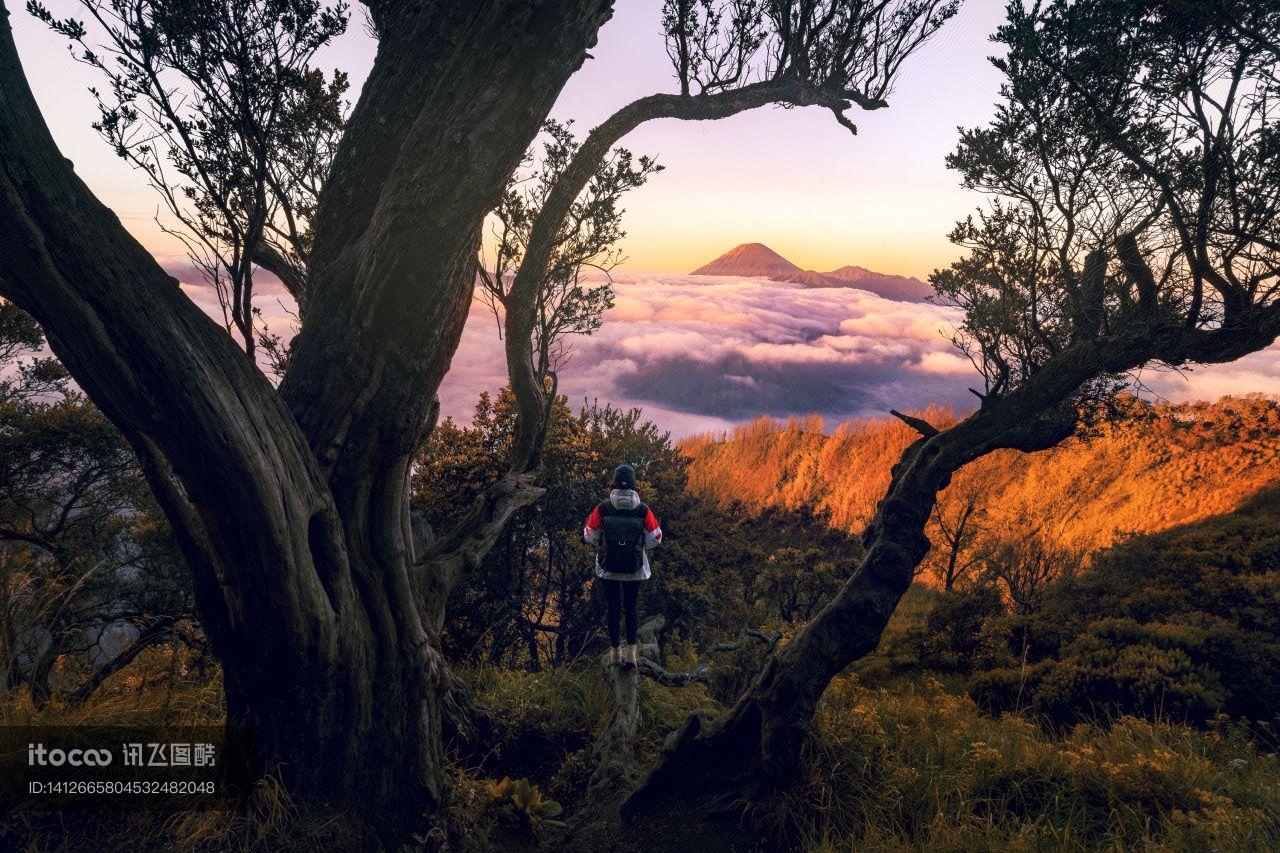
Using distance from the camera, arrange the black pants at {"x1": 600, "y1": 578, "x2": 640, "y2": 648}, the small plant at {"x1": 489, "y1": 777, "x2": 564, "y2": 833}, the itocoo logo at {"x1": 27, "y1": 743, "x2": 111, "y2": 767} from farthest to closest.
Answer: the black pants at {"x1": 600, "y1": 578, "x2": 640, "y2": 648} → the small plant at {"x1": 489, "y1": 777, "x2": 564, "y2": 833} → the itocoo logo at {"x1": 27, "y1": 743, "x2": 111, "y2": 767}

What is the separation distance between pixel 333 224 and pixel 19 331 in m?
10.6

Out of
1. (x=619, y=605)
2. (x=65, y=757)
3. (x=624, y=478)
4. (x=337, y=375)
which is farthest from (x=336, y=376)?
(x=619, y=605)

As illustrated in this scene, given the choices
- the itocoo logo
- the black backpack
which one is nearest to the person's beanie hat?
the black backpack

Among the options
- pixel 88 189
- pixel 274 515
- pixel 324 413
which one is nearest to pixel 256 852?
pixel 274 515

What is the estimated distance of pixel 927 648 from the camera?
1109cm

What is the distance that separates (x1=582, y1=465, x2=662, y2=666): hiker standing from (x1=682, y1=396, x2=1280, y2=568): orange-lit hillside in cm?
801

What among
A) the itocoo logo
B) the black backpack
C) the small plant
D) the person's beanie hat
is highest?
the person's beanie hat

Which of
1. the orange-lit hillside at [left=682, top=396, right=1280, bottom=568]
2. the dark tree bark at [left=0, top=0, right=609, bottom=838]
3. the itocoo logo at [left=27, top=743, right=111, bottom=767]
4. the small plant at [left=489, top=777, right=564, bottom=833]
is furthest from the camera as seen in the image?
the orange-lit hillside at [left=682, top=396, right=1280, bottom=568]

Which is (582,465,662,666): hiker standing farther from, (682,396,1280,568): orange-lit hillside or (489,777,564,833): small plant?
(682,396,1280,568): orange-lit hillside

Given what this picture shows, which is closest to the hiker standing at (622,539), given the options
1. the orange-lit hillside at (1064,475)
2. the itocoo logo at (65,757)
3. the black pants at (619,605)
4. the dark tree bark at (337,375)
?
the black pants at (619,605)

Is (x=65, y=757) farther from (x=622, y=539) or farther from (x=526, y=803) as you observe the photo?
(x=622, y=539)

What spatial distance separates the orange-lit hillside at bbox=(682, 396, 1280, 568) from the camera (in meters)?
19.2

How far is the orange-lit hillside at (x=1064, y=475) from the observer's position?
19156 millimetres

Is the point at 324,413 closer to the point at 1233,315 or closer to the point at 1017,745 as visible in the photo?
the point at 1017,745
